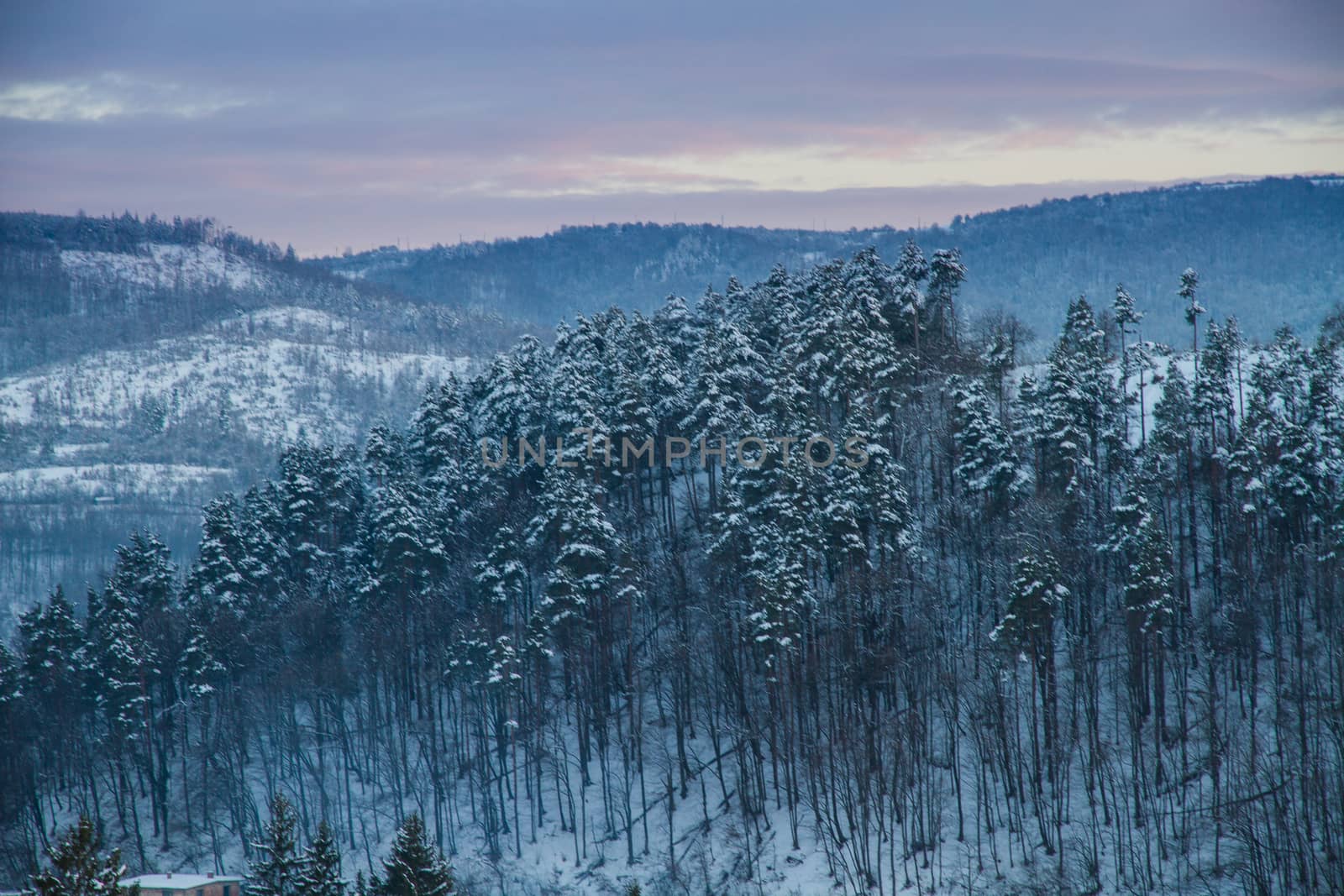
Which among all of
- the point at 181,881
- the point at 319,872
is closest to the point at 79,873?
the point at 319,872

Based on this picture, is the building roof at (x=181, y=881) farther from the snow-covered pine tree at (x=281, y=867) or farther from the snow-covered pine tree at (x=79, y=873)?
the snow-covered pine tree at (x=79, y=873)

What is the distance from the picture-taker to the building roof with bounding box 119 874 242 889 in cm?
5559

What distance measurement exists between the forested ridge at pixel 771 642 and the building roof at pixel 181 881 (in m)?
6.37

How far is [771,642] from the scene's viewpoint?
57562 mm

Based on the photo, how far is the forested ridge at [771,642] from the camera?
53500mm

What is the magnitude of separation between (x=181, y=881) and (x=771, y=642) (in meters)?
29.0

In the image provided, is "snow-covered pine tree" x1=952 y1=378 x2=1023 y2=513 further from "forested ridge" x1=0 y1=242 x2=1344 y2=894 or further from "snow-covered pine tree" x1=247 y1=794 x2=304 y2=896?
"snow-covered pine tree" x1=247 y1=794 x2=304 y2=896

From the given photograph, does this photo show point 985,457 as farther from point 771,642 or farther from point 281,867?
point 281,867

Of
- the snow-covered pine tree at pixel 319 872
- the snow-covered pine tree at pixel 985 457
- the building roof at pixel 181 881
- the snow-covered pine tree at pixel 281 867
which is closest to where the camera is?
the snow-covered pine tree at pixel 319 872

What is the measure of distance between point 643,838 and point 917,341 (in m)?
38.7

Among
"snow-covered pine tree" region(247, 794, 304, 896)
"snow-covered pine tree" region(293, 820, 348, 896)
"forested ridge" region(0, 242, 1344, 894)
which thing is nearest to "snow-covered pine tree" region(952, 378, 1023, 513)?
"forested ridge" region(0, 242, 1344, 894)

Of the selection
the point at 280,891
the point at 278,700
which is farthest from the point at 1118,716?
the point at 278,700

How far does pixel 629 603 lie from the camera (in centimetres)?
6500

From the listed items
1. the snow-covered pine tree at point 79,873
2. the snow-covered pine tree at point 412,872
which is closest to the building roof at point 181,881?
the snow-covered pine tree at point 412,872
